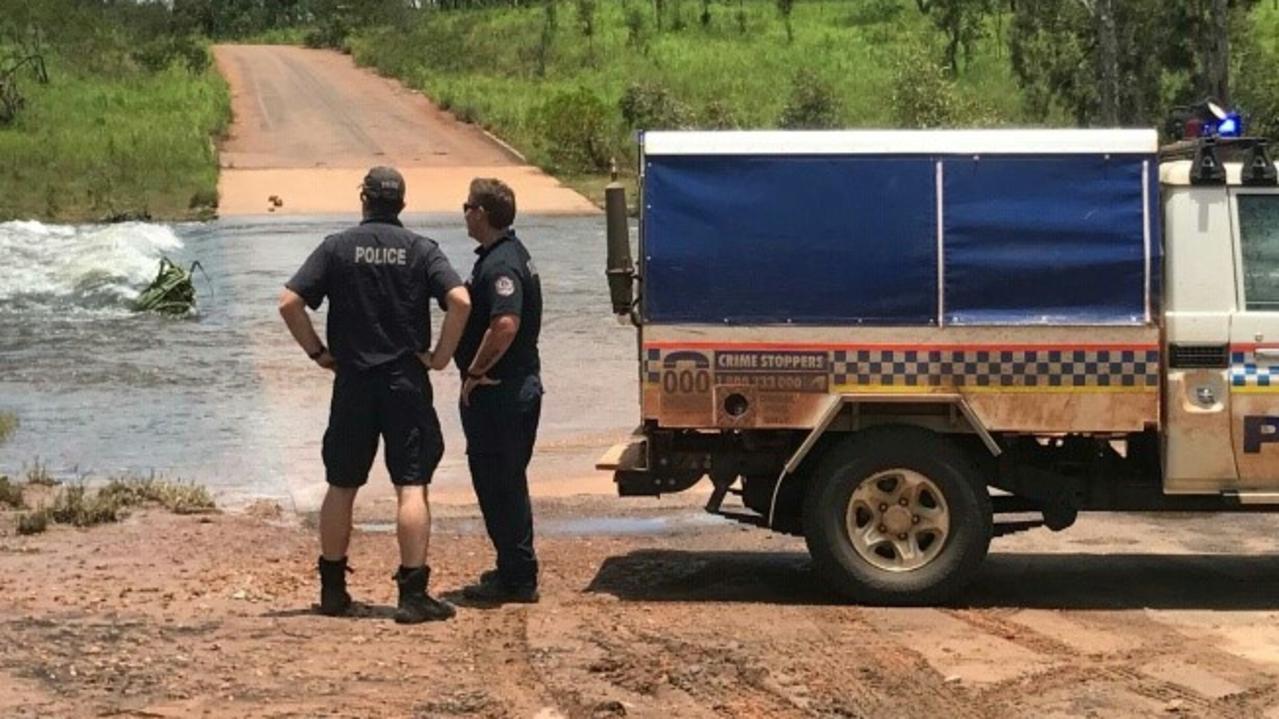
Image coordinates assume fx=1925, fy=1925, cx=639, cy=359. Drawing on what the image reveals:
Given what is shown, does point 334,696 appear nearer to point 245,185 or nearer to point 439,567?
point 439,567

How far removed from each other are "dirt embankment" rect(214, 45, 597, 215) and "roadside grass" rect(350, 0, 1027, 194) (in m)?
0.91

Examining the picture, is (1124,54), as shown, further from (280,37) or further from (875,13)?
(280,37)

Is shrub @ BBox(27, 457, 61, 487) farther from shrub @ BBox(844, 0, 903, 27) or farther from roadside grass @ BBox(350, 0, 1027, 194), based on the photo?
shrub @ BBox(844, 0, 903, 27)

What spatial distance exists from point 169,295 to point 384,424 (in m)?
12.7

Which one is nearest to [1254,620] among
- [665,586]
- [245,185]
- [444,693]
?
[665,586]

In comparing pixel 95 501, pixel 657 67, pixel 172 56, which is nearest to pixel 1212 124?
pixel 95 501

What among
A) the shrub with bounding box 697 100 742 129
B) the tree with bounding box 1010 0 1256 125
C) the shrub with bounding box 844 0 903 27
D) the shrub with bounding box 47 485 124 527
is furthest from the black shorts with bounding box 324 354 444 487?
the shrub with bounding box 844 0 903 27

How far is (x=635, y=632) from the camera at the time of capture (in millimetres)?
7906

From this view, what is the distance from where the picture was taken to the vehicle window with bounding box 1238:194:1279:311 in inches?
335

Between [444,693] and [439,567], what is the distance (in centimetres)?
276

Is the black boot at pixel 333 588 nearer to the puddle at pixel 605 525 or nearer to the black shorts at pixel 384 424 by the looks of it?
the black shorts at pixel 384 424

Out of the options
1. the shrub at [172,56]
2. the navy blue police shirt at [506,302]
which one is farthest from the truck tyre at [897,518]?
the shrub at [172,56]

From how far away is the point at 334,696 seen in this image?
22.0 ft

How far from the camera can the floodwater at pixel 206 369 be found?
507 inches
